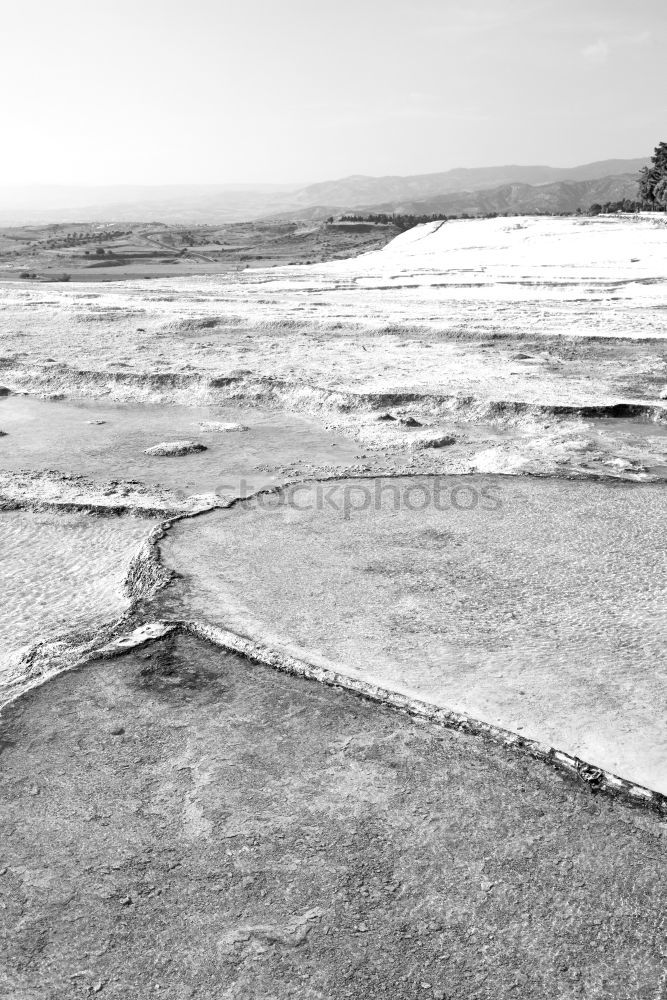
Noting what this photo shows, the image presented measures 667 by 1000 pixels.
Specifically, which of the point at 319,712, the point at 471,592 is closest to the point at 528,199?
the point at 471,592

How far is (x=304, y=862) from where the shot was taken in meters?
2.56

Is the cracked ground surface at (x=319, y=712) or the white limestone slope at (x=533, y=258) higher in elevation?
the white limestone slope at (x=533, y=258)

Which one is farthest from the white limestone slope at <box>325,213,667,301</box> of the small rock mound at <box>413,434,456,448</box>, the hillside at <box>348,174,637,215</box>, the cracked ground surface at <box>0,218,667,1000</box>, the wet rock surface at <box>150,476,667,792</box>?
Result: the hillside at <box>348,174,637,215</box>

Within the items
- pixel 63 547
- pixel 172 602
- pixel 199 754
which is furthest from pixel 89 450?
pixel 199 754

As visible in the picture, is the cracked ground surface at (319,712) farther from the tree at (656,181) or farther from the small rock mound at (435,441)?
the tree at (656,181)

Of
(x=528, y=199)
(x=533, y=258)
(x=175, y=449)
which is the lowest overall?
(x=175, y=449)

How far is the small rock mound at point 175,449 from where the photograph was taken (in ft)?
22.3

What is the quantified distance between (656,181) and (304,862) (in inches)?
1292

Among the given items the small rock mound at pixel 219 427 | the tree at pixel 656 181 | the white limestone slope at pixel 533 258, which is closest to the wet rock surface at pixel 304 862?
the small rock mound at pixel 219 427

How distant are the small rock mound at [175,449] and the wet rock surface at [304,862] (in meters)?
3.60

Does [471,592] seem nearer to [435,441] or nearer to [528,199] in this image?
[435,441]

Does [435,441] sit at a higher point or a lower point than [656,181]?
lower

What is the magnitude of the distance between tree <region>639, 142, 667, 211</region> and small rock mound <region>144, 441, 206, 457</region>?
87.9 feet

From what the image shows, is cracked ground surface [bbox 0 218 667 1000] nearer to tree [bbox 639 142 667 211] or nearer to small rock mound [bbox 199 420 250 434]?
small rock mound [bbox 199 420 250 434]
